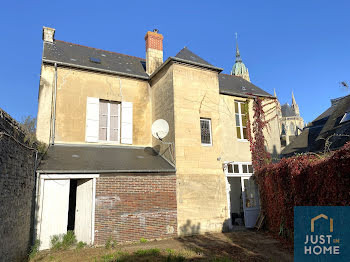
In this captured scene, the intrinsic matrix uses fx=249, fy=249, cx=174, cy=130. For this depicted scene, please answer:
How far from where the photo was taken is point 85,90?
32.4 ft

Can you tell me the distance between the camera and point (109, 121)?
1026 centimetres

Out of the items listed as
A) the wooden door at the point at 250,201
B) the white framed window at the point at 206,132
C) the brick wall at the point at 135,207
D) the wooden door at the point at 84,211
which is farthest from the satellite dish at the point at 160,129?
the wooden door at the point at 250,201

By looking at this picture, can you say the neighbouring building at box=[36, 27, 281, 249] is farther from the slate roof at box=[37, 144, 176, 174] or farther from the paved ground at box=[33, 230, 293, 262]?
the paved ground at box=[33, 230, 293, 262]

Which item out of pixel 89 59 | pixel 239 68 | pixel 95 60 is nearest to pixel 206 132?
pixel 95 60

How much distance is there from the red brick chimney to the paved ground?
24.5ft

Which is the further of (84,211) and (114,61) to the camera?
(114,61)

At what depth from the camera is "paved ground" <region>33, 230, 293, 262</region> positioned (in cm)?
613

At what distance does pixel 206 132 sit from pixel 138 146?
289 cm

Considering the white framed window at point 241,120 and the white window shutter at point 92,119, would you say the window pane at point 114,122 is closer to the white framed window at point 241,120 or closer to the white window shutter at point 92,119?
the white window shutter at point 92,119

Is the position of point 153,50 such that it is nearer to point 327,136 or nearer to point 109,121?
point 109,121

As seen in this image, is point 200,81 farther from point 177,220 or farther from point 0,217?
point 0,217

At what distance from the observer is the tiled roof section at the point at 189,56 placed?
10.3 m

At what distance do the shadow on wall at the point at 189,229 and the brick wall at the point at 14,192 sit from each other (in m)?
4.61

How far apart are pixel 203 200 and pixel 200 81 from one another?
15.4 ft
